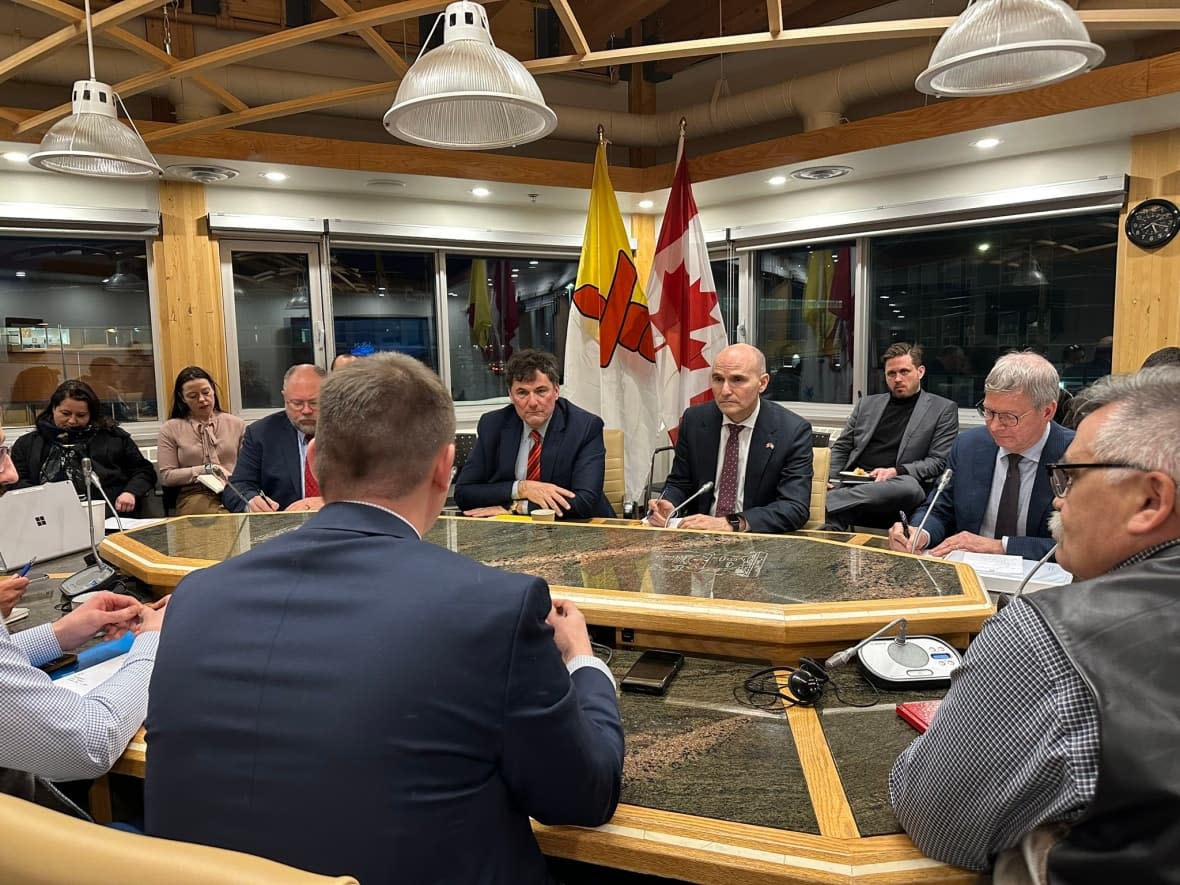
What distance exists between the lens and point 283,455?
11.1 ft

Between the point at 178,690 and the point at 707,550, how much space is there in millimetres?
1559

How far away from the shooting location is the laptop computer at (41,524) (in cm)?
249

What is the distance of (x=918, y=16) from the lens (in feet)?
15.6

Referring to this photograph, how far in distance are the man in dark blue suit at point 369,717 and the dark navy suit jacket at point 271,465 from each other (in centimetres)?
248

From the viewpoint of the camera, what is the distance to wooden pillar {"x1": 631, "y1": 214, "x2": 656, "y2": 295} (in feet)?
20.2

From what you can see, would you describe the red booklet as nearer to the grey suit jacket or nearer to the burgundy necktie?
the burgundy necktie

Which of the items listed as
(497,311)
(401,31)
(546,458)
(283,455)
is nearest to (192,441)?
(283,455)

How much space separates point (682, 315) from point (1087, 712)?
4590 millimetres

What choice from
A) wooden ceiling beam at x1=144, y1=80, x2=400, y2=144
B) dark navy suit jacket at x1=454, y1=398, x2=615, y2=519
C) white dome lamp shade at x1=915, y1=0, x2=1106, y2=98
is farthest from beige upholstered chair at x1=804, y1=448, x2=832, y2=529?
wooden ceiling beam at x1=144, y1=80, x2=400, y2=144

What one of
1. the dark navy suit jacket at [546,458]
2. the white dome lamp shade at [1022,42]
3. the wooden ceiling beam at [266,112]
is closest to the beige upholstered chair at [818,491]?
the dark navy suit jacket at [546,458]

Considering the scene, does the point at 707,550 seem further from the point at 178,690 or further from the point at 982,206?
the point at 982,206

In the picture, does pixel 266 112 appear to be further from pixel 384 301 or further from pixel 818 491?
pixel 818 491

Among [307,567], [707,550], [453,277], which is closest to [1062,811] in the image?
[307,567]

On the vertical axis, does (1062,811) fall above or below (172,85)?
below
